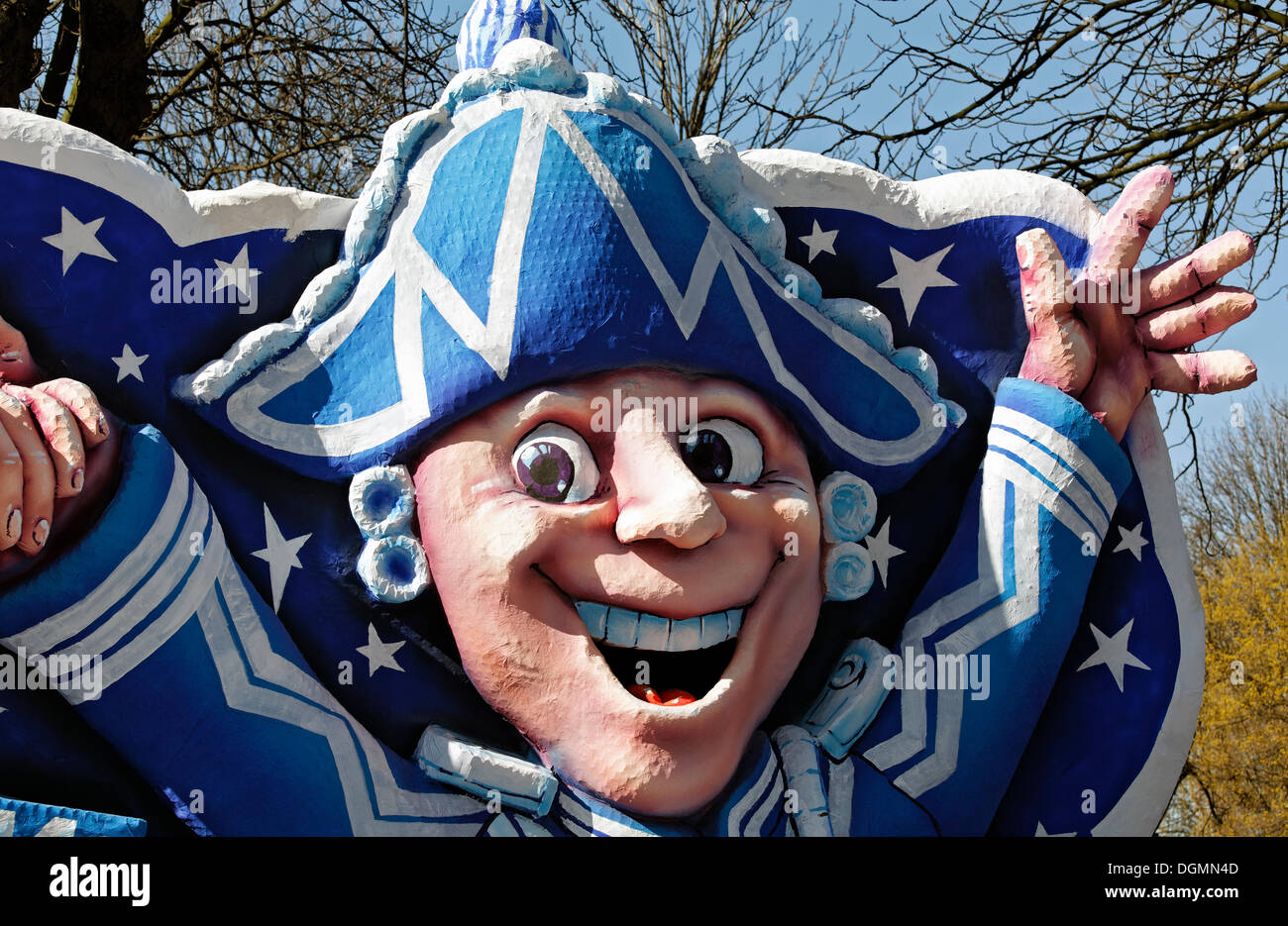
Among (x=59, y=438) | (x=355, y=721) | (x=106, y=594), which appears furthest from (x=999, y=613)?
(x=59, y=438)

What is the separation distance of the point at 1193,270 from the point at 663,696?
184 centimetres

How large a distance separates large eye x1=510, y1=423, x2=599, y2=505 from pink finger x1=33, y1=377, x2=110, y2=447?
34.6 inches

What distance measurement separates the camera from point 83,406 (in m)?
3.03

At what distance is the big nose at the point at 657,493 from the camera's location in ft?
10.5

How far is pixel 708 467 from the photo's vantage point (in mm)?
3484

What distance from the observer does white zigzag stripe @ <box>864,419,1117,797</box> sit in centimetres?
367

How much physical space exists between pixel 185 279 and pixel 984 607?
2.12 metres

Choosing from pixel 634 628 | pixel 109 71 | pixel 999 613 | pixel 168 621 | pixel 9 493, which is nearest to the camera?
pixel 9 493

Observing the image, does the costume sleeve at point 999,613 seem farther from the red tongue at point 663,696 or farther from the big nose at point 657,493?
the big nose at point 657,493

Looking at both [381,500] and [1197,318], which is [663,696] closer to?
[381,500]

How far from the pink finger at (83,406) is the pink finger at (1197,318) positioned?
2643mm

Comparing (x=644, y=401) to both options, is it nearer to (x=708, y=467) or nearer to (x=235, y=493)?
(x=708, y=467)

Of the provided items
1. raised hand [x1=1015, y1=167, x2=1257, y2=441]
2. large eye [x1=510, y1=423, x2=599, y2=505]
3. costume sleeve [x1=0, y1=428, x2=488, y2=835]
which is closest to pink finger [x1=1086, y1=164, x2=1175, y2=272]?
raised hand [x1=1015, y1=167, x2=1257, y2=441]

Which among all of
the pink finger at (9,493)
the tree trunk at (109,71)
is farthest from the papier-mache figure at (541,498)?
the tree trunk at (109,71)
